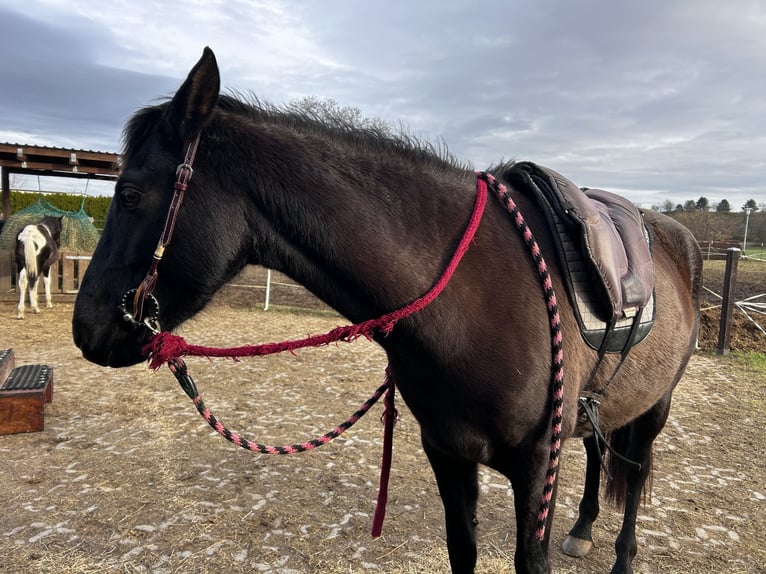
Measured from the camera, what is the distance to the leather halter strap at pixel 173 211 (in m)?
1.51

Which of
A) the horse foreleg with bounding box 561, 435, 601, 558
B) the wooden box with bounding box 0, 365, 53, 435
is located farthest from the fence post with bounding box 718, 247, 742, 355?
the wooden box with bounding box 0, 365, 53, 435

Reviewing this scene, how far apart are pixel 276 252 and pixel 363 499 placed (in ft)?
8.38

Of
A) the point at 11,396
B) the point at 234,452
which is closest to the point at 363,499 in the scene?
the point at 234,452

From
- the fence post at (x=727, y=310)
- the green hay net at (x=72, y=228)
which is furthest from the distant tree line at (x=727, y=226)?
the green hay net at (x=72, y=228)

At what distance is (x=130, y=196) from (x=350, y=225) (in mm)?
721

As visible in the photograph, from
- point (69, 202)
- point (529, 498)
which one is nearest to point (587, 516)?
point (529, 498)

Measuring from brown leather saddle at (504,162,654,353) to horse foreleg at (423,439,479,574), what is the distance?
0.81 meters

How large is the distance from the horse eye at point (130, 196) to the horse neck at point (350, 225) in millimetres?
378

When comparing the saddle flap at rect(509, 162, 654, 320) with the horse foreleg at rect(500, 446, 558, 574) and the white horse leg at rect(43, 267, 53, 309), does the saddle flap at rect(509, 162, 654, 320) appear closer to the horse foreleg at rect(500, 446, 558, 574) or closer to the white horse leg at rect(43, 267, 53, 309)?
the horse foreleg at rect(500, 446, 558, 574)

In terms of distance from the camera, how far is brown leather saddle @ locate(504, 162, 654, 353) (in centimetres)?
187

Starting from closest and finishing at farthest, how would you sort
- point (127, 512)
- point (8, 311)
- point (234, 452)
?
point (127, 512)
point (234, 452)
point (8, 311)

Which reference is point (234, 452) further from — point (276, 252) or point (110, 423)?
point (276, 252)

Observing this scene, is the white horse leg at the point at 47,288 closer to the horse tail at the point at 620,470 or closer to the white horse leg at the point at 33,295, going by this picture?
the white horse leg at the point at 33,295

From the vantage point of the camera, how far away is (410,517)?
3.33 m
